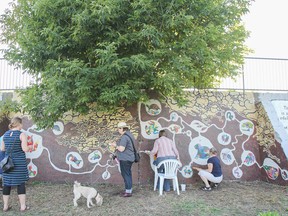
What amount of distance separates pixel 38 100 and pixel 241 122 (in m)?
5.56

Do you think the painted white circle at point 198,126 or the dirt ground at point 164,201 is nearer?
the dirt ground at point 164,201

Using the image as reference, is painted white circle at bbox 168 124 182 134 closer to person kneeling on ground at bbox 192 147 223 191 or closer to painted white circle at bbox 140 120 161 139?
painted white circle at bbox 140 120 161 139

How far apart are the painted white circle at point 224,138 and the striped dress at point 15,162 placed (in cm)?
517

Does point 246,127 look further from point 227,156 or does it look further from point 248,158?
point 227,156

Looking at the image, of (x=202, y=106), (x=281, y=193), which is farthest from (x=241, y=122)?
(x=281, y=193)

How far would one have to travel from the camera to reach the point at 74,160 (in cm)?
763

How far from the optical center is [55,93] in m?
6.24

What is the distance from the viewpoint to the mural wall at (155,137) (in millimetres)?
7562

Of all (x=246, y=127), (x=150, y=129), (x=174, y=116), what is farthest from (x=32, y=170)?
(x=246, y=127)

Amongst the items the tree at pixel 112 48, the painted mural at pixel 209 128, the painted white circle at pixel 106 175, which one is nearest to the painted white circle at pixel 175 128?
the painted mural at pixel 209 128

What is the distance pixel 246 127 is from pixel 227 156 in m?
1.04

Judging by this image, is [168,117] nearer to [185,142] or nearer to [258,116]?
[185,142]

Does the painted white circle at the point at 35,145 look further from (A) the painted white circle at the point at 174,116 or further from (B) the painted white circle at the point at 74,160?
(A) the painted white circle at the point at 174,116

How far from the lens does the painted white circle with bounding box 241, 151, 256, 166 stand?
26.2 feet
